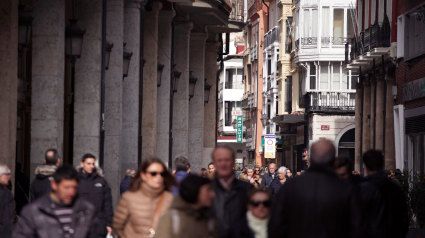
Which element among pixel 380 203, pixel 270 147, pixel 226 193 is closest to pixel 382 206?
pixel 380 203

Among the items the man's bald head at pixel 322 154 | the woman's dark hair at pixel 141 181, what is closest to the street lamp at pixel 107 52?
the woman's dark hair at pixel 141 181

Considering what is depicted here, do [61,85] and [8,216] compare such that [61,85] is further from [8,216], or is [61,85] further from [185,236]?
[185,236]

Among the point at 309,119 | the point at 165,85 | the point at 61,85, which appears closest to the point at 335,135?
the point at 309,119

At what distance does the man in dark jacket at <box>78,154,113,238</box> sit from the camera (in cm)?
1131

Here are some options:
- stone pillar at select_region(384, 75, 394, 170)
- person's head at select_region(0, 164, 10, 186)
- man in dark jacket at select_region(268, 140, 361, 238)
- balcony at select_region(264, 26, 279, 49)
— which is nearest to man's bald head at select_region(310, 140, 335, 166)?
man in dark jacket at select_region(268, 140, 361, 238)

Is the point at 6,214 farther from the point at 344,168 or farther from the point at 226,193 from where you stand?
the point at 344,168

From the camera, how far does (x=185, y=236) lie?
6730mm

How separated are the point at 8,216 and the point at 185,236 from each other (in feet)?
13.4

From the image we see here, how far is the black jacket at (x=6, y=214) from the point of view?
33.4ft

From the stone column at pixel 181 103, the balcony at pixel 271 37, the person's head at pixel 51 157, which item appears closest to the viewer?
the person's head at pixel 51 157

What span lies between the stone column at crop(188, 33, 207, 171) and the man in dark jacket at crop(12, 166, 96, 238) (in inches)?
1085

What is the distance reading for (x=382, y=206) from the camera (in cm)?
908

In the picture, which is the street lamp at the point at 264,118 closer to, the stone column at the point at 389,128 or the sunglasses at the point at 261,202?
the stone column at the point at 389,128

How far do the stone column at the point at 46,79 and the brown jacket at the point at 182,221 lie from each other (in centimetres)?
1069
